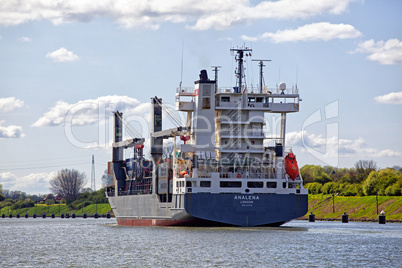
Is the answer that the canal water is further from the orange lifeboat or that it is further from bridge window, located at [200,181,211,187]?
the orange lifeboat

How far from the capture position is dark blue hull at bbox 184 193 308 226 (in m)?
59.1

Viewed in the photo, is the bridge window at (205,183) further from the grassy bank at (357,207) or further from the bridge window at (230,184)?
the grassy bank at (357,207)

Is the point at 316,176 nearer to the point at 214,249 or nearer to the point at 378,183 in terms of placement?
the point at 378,183

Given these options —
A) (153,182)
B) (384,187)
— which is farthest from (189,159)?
(384,187)

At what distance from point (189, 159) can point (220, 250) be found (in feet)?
66.5

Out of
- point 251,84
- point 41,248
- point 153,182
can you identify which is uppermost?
point 251,84

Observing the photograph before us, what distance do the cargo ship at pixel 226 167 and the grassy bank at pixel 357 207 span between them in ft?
109

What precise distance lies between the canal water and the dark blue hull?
1.08 metres

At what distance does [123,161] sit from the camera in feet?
284

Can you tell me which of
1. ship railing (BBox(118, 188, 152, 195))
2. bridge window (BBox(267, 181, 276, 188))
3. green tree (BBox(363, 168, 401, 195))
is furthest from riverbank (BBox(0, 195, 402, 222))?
bridge window (BBox(267, 181, 276, 188))

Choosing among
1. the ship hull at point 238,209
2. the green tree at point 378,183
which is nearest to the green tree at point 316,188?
the green tree at point 378,183

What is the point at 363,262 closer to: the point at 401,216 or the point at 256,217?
the point at 256,217

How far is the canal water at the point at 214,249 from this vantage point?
128 ft

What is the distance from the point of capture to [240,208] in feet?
195
